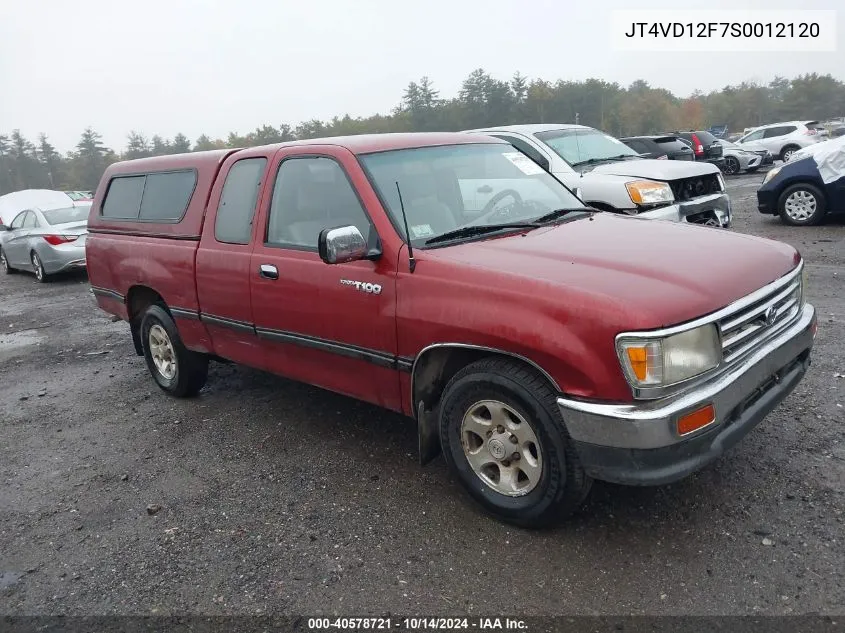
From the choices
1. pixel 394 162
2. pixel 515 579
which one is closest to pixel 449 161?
pixel 394 162

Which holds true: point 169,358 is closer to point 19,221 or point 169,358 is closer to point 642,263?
point 642,263

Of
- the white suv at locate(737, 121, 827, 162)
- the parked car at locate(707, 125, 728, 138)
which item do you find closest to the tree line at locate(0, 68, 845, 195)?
the parked car at locate(707, 125, 728, 138)

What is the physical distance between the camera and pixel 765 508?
3.14 meters

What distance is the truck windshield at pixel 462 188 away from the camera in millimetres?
3572

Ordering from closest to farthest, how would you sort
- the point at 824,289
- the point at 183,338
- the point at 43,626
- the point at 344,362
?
the point at 43,626, the point at 344,362, the point at 183,338, the point at 824,289

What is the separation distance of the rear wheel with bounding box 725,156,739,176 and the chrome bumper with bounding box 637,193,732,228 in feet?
53.2

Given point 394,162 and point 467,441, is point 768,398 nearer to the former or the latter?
point 467,441

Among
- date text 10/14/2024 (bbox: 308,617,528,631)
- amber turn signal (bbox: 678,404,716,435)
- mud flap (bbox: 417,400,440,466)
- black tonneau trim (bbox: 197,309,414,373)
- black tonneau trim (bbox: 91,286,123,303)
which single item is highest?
black tonneau trim (bbox: 91,286,123,303)

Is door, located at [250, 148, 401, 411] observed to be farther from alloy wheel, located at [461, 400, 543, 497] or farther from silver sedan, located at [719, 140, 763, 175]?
silver sedan, located at [719, 140, 763, 175]

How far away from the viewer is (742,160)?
2231cm

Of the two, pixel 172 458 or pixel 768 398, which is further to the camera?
pixel 172 458

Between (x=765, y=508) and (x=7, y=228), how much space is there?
15.2 metres

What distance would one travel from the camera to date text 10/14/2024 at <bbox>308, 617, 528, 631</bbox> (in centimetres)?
259

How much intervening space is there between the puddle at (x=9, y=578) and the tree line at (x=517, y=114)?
2447 inches
